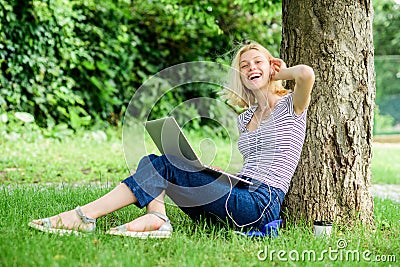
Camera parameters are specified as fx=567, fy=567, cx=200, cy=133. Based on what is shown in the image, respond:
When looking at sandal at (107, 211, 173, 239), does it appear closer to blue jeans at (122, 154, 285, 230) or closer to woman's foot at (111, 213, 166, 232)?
woman's foot at (111, 213, 166, 232)

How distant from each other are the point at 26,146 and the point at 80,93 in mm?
1658

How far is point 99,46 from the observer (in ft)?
27.3

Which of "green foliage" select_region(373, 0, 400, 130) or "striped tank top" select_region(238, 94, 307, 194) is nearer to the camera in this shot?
"striped tank top" select_region(238, 94, 307, 194)

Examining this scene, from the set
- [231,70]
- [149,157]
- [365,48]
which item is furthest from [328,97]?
[149,157]

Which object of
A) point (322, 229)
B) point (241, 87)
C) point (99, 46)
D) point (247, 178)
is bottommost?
point (322, 229)

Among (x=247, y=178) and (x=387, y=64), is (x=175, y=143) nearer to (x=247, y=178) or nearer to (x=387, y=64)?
(x=247, y=178)

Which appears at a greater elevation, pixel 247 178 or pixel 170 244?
pixel 247 178

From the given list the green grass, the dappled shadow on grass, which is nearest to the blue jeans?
the dappled shadow on grass

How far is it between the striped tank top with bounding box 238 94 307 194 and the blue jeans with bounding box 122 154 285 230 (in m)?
0.13

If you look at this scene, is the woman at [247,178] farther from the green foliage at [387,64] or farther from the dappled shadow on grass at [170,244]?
the green foliage at [387,64]

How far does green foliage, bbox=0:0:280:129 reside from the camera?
7.21 metres

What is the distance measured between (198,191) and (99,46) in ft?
Answer: 19.6

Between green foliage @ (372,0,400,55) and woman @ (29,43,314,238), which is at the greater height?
green foliage @ (372,0,400,55)

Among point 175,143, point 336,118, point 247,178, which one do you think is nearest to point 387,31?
point 336,118
